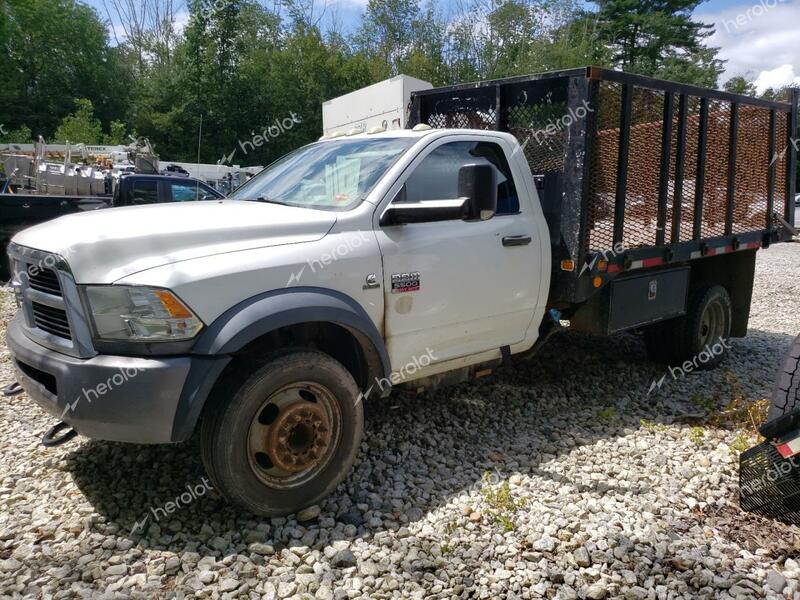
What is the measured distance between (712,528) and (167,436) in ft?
8.91

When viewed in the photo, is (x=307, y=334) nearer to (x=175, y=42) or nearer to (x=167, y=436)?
(x=167, y=436)

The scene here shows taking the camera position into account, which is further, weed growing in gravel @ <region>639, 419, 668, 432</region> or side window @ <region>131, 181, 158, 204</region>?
side window @ <region>131, 181, 158, 204</region>

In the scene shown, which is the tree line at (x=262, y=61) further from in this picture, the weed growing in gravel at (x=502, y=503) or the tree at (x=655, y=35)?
the weed growing in gravel at (x=502, y=503)

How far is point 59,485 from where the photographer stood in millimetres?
3473

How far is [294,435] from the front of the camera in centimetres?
319

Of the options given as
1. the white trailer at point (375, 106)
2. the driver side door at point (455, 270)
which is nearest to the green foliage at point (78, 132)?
the white trailer at point (375, 106)

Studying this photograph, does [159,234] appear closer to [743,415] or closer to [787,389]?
[787,389]

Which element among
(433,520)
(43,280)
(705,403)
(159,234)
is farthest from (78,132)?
(433,520)

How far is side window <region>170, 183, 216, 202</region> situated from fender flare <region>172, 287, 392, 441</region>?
8.11 meters

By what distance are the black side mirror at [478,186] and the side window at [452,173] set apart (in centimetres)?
37

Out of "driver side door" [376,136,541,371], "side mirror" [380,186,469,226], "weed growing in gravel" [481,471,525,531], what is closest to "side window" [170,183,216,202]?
"driver side door" [376,136,541,371]

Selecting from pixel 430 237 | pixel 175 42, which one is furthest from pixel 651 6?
pixel 430 237

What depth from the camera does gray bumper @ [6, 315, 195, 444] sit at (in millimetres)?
2736

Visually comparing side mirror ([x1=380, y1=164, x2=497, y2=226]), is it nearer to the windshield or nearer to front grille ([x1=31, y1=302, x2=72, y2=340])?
the windshield
